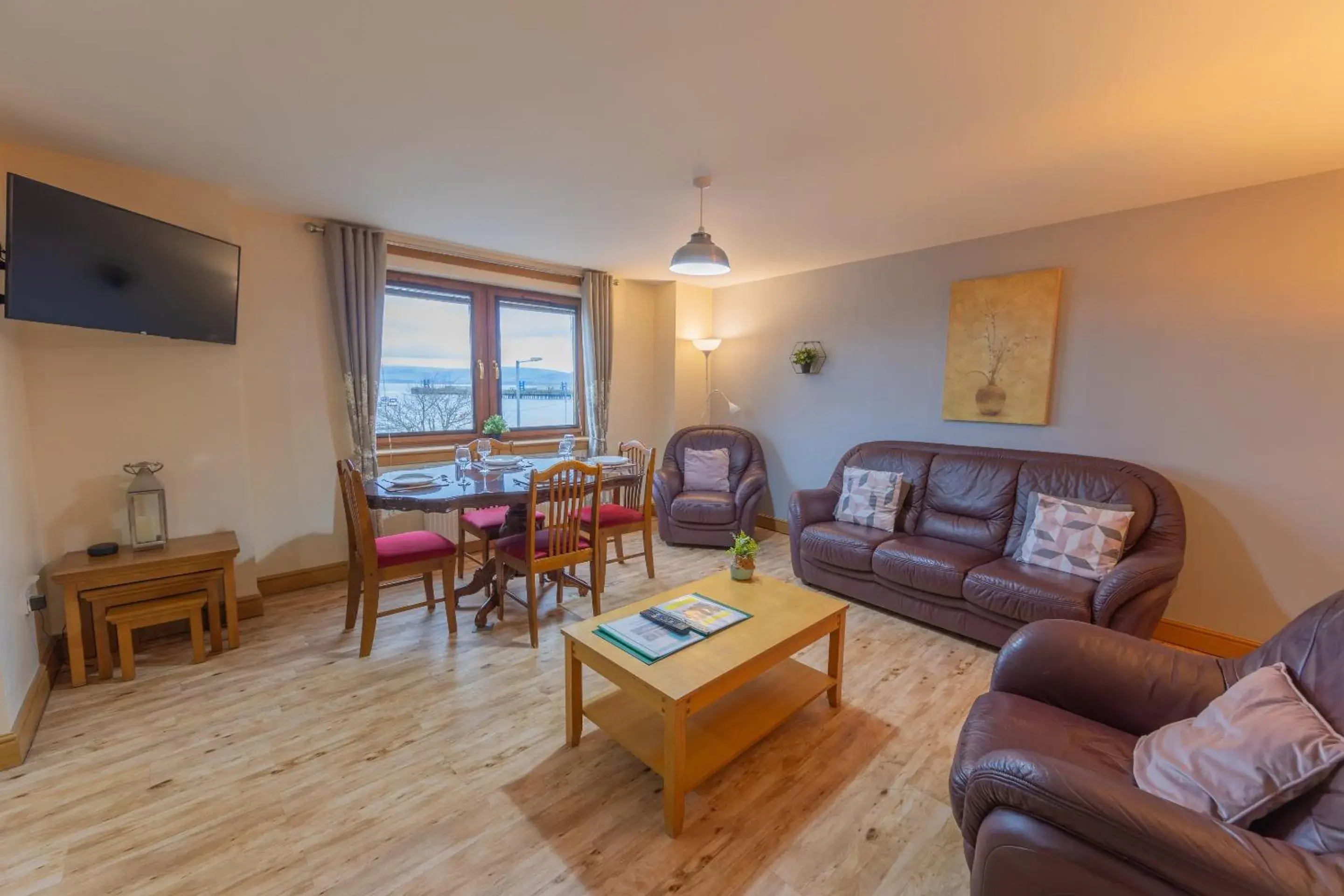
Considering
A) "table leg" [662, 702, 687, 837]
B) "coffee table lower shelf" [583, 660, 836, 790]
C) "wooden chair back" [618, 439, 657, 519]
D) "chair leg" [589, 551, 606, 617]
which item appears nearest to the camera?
"table leg" [662, 702, 687, 837]

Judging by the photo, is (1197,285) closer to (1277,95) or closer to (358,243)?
(1277,95)

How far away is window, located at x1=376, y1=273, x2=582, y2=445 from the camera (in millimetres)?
3977

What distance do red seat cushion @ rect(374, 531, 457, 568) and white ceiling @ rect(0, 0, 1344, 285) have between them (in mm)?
1904

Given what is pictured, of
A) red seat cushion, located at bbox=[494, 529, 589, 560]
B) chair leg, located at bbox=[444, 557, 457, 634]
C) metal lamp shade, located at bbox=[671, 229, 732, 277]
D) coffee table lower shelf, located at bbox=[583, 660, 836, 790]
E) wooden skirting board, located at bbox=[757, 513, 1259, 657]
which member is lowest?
wooden skirting board, located at bbox=[757, 513, 1259, 657]

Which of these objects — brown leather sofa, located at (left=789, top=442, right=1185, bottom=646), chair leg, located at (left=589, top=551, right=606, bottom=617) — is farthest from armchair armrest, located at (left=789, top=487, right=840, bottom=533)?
chair leg, located at (left=589, top=551, right=606, bottom=617)

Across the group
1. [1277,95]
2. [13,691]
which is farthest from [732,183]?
[13,691]

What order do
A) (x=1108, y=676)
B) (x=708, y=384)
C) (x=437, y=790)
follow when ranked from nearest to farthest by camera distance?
(x=1108, y=676), (x=437, y=790), (x=708, y=384)

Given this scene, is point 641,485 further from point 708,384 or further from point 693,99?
point 693,99

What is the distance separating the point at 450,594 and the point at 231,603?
1.07 meters

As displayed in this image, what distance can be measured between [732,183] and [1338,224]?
282 centimetres

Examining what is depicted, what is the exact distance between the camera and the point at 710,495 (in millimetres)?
4707

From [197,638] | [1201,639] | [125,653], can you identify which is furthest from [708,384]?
[125,653]

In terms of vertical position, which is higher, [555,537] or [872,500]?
[872,500]

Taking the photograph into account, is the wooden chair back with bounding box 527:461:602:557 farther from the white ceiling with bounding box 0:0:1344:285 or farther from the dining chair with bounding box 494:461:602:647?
the white ceiling with bounding box 0:0:1344:285
